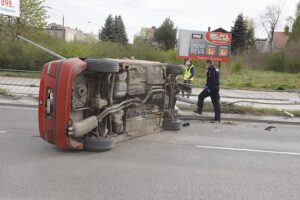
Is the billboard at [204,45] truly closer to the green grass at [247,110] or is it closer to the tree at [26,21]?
the green grass at [247,110]

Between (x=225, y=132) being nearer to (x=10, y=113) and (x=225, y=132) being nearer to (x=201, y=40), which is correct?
(x=10, y=113)

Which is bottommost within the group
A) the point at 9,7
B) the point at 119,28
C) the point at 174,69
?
the point at 174,69

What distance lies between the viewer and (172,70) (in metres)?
7.88

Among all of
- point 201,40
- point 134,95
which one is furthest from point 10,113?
point 201,40

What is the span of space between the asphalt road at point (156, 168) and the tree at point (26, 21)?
778 inches

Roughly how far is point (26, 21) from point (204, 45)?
1506 cm

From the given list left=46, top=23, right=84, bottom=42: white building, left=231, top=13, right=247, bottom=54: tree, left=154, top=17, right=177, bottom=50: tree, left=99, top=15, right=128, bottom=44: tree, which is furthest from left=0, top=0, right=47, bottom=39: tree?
left=231, top=13, right=247, bottom=54: tree

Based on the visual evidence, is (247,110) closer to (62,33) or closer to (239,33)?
(239,33)

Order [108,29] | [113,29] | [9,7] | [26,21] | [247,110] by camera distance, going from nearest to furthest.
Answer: [247,110] → [9,7] → [26,21] → [113,29] → [108,29]

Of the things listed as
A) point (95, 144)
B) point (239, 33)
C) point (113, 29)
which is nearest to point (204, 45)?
point (95, 144)

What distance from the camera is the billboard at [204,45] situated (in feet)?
61.5

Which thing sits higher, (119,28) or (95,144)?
(119,28)

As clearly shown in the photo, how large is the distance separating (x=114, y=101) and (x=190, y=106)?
5.35 metres

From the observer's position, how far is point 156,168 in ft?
17.9
